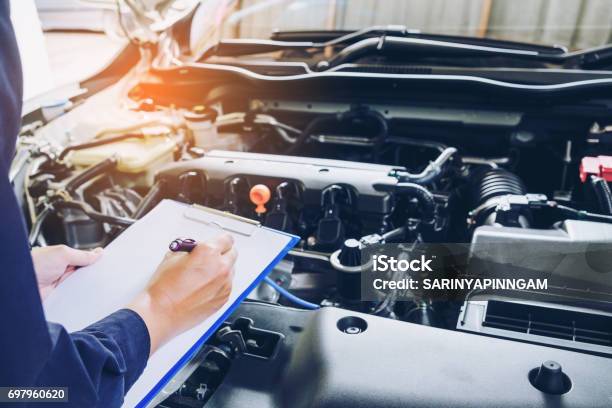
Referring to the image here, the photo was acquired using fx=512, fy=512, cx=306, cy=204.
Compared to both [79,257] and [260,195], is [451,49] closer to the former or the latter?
[260,195]

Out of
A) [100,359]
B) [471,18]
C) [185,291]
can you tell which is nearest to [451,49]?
[185,291]

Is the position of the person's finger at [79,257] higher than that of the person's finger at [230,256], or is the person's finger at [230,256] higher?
the person's finger at [230,256]

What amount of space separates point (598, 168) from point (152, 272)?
0.84 metres

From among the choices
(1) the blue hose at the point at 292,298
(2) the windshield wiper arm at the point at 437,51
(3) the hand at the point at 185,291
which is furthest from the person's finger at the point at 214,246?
(2) the windshield wiper arm at the point at 437,51

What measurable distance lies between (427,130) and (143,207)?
0.76m

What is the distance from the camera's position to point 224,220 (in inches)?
34.7

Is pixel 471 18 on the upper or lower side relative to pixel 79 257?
upper

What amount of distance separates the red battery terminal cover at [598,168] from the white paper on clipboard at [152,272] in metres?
0.60

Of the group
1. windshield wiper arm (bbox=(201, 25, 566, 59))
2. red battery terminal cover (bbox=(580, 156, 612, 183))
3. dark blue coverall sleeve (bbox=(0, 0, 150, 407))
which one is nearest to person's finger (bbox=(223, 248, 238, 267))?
dark blue coverall sleeve (bbox=(0, 0, 150, 407))

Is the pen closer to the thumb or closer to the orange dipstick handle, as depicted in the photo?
the thumb

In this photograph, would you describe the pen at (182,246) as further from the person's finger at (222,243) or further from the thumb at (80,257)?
the thumb at (80,257)

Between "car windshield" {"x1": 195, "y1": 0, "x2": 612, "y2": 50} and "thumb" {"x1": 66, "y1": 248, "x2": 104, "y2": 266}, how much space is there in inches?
145

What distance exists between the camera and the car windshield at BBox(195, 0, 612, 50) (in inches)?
180

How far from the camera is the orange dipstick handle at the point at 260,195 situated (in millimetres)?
1050
